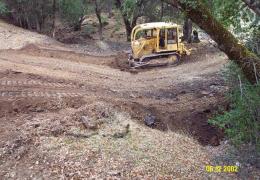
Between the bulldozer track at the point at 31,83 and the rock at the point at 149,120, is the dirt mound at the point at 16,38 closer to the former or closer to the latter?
the bulldozer track at the point at 31,83

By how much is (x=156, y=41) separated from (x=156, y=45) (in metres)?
0.18

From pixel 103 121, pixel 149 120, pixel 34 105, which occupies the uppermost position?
pixel 34 105

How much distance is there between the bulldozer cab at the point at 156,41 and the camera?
17.4 metres

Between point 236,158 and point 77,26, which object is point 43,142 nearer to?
point 236,158

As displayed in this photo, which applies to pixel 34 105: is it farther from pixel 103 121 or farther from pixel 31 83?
pixel 31 83

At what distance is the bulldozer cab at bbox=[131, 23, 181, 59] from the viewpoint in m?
17.4

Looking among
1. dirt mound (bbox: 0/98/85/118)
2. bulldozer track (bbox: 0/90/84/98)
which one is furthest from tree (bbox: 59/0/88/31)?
dirt mound (bbox: 0/98/85/118)

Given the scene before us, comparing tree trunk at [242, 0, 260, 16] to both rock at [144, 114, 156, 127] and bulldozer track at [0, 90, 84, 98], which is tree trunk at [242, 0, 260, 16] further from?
bulldozer track at [0, 90, 84, 98]

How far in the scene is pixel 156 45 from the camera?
57.2ft

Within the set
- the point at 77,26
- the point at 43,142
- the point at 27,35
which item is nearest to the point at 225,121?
the point at 43,142

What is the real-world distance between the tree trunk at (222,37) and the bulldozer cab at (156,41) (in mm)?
9757

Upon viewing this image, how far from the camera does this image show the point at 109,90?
13.2 m
